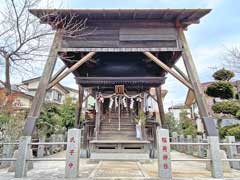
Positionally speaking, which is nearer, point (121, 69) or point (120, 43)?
point (120, 43)

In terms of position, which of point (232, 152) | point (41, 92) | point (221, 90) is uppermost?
point (221, 90)

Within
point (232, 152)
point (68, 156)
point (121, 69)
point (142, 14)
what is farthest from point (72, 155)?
point (121, 69)

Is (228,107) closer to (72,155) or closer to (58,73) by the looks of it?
(72,155)

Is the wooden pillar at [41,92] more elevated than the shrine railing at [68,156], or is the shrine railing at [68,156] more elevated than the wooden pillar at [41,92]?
the wooden pillar at [41,92]

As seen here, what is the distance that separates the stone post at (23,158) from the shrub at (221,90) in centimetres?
873

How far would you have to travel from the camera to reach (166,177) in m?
5.00

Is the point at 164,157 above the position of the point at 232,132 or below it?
below

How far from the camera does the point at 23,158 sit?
5.46 metres

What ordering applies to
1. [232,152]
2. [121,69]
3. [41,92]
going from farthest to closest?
[121,69], [232,152], [41,92]

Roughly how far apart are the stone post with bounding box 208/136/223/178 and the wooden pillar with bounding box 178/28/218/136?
0.47m

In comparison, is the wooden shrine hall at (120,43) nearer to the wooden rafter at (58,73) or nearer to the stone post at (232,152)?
the wooden rafter at (58,73)

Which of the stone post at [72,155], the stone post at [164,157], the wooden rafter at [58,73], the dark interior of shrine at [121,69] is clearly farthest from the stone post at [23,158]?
the dark interior of shrine at [121,69]

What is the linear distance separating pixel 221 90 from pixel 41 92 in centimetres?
853

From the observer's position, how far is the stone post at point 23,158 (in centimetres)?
531
